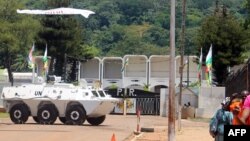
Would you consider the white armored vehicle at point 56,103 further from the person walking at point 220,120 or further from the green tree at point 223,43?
the green tree at point 223,43

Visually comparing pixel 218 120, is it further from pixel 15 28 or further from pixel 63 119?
pixel 15 28

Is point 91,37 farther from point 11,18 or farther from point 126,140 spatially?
point 126,140

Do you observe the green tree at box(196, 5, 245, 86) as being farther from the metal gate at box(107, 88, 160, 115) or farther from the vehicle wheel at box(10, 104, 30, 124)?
the vehicle wheel at box(10, 104, 30, 124)

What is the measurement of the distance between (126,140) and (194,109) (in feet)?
101

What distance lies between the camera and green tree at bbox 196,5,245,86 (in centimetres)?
6381

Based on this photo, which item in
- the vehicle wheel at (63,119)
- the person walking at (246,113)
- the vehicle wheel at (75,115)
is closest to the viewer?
the person walking at (246,113)

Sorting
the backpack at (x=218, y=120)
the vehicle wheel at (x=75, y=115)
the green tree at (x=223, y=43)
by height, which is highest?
the green tree at (x=223, y=43)

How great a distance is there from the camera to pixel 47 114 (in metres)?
36.2

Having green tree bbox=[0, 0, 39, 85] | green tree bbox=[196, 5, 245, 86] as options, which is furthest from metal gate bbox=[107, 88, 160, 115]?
green tree bbox=[0, 0, 39, 85]

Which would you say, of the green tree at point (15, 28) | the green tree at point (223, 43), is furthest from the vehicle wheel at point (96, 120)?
the green tree at point (15, 28)

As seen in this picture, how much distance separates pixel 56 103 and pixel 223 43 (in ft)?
102

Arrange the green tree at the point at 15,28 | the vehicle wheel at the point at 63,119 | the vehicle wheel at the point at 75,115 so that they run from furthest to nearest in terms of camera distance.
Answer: the green tree at the point at 15,28 < the vehicle wheel at the point at 63,119 < the vehicle wheel at the point at 75,115

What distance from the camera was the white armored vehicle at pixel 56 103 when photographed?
118 feet

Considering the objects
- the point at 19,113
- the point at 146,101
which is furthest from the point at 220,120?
the point at 146,101
